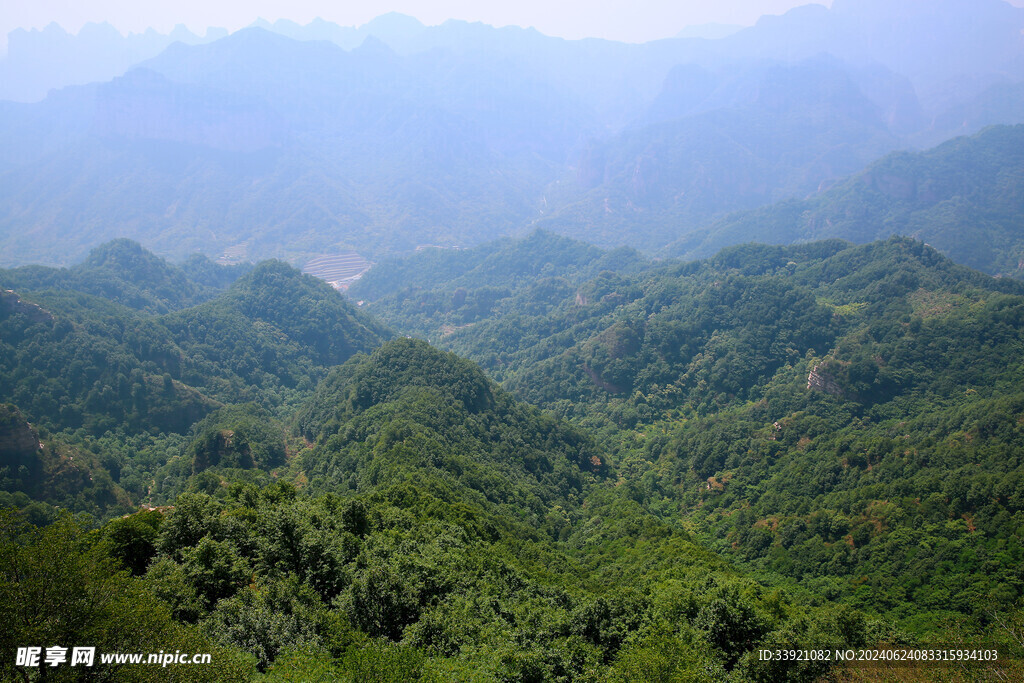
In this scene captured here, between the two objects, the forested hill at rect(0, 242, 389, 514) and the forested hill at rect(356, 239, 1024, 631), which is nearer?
the forested hill at rect(356, 239, 1024, 631)

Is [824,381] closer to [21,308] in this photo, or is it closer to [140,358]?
[140,358]

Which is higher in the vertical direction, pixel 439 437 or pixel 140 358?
pixel 140 358

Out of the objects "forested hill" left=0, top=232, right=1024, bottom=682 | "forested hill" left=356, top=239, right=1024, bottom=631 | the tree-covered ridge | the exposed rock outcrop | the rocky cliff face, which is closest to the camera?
"forested hill" left=0, top=232, right=1024, bottom=682

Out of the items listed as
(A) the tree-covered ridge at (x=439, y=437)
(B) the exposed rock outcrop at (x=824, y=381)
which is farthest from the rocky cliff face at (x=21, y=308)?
(B) the exposed rock outcrop at (x=824, y=381)

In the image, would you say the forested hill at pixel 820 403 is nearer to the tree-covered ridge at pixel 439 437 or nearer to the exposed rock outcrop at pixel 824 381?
the exposed rock outcrop at pixel 824 381

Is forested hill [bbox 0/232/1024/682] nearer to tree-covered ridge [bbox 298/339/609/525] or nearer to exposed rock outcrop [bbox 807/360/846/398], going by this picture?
exposed rock outcrop [bbox 807/360/846/398]

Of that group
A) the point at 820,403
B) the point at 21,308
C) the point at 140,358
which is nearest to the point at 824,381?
the point at 820,403

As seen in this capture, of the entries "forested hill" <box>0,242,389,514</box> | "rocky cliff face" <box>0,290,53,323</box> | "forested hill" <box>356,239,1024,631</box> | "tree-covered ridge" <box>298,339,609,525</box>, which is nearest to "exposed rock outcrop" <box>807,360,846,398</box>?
"forested hill" <box>356,239,1024,631</box>

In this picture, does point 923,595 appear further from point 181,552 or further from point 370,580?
point 181,552

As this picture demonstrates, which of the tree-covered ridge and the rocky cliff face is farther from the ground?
the rocky cliff face

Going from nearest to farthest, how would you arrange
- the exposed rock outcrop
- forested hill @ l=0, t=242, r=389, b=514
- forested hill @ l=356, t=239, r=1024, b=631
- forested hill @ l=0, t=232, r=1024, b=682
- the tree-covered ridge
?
1. forested hill @ l=0, t=232, r=1024, b=682
2. forested hill @ l=356, t=239, r=1024, b=631
3. the tree-covered ridge
4. forested hill @ l=0, t=242, r=389, b=514
5. the exposed rock outcrop

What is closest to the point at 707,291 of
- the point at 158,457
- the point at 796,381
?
the point at 796,381
